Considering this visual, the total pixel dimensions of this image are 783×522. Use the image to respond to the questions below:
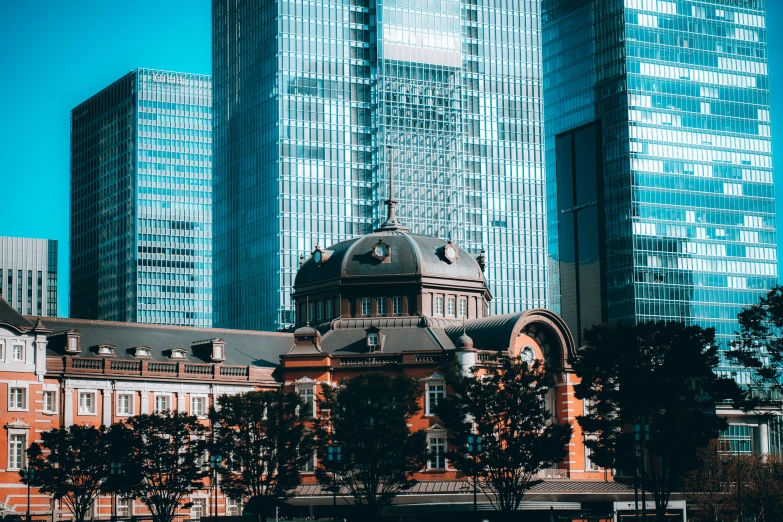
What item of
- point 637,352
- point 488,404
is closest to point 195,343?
point 488,404

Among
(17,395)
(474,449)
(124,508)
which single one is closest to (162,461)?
(124,508)

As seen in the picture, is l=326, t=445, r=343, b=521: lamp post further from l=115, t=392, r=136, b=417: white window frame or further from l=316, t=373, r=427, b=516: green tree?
l=115, t=392, r=136, b=417: white window frame

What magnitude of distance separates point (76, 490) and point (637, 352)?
4494cm

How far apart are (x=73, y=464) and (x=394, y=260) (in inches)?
1678

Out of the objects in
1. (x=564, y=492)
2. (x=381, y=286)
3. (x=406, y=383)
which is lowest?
(x=564, y=492)

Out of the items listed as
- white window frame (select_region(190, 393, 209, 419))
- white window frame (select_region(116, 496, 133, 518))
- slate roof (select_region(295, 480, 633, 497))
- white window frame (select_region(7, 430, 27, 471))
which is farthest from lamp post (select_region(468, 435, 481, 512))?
white window frame (select_region(7, 430, 27, 471))

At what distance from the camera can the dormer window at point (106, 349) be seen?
12875cm

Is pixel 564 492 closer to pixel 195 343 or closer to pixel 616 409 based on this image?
pixel 616 409

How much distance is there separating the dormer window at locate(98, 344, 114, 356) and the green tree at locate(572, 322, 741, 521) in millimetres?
41965

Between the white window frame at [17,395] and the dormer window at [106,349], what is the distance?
25.9 feet

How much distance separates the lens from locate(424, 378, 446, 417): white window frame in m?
132

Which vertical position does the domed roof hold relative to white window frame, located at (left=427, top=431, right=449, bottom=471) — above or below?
above

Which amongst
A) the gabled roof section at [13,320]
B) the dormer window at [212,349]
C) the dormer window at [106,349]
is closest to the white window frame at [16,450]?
the gabled roof section at [13,320]

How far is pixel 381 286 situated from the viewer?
A: 14362cm
